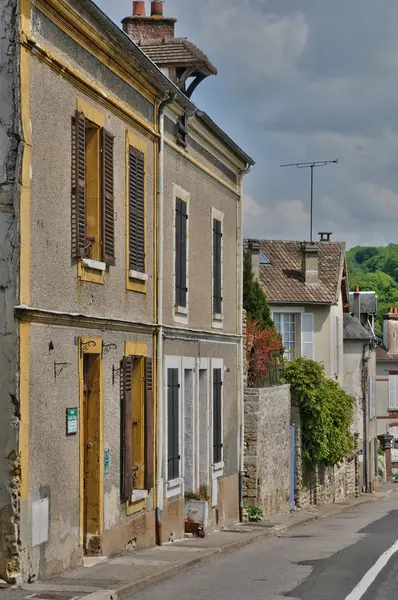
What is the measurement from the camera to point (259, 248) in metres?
40.1

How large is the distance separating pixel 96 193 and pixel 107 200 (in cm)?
39

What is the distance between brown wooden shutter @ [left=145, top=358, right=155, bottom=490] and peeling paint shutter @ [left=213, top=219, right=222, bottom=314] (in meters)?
4.87

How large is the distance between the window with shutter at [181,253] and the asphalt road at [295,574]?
408 cm

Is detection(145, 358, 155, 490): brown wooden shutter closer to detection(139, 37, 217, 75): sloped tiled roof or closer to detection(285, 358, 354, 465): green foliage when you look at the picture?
detection(139, 37, 217, 75): sloped tiled roof

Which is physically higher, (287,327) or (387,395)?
(287,327)

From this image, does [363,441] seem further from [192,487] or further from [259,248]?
[192,487]

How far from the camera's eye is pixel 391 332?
69188 millimetres

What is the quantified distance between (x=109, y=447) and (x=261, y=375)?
38.6ft

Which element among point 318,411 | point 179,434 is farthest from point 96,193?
point 318,411

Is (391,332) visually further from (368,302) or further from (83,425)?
(83,425)

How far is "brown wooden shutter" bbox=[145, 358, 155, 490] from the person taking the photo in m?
16.8

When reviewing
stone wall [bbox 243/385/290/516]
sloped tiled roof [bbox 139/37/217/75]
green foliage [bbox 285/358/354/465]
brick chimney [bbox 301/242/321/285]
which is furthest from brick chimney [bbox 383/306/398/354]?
sloped tiled roof [bbox 139/37/217/75]

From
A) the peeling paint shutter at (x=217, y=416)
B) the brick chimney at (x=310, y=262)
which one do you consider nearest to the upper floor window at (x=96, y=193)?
the peeling paint shutter at (x=217, y=416)

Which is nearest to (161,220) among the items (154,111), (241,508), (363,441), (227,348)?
(154,111)
